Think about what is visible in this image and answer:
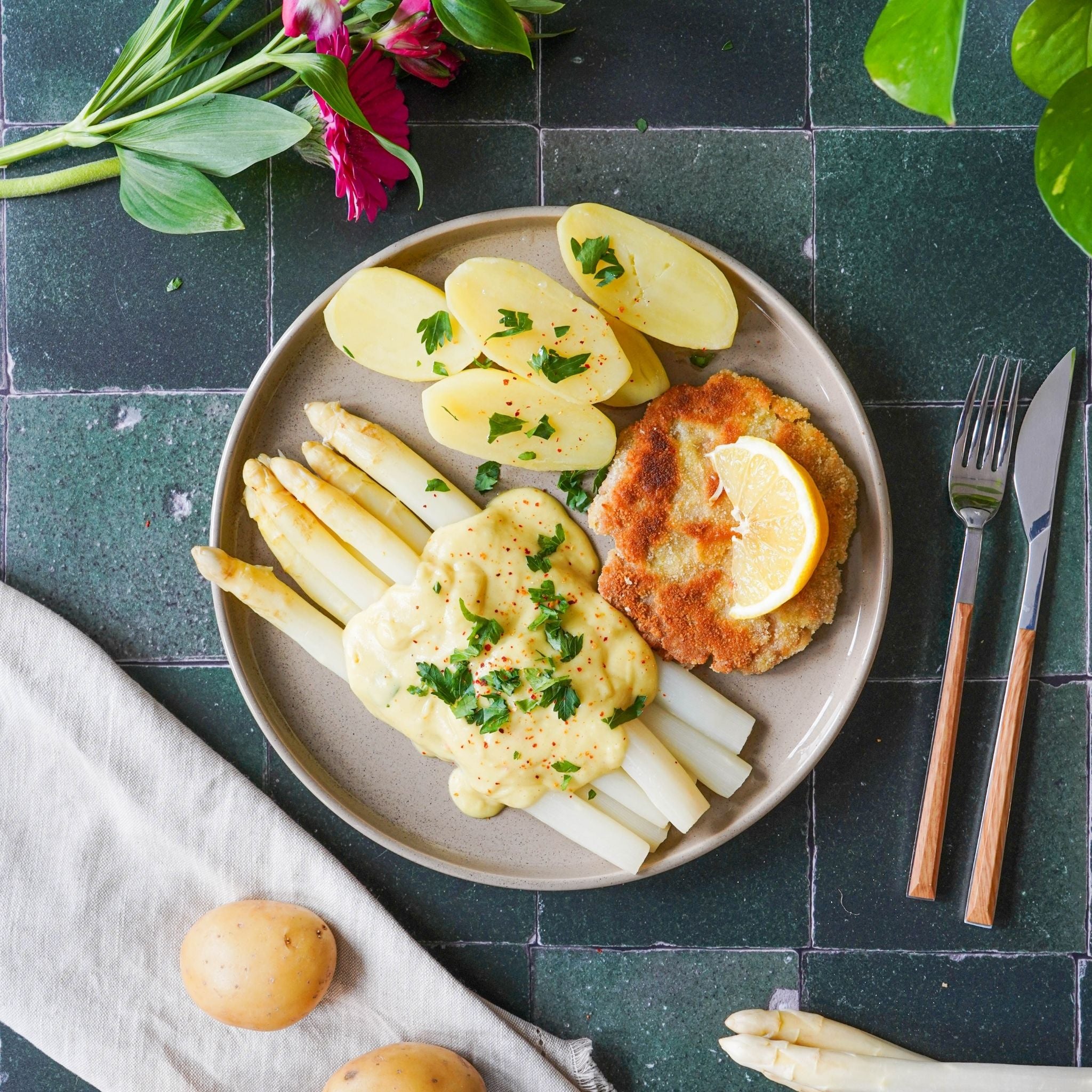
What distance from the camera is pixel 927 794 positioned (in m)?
2.33

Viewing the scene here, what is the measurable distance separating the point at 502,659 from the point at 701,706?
1.67 feet

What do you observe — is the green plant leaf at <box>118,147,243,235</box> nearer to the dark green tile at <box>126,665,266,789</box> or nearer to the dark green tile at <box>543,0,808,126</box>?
the dark green tile at <box>543,0,808,126</box>

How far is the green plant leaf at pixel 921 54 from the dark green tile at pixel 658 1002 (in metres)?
2.01

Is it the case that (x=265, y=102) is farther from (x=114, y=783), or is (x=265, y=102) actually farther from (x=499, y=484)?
(x=114, y=783)

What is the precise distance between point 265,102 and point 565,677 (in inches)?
58.4

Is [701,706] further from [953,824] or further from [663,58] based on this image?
[663,58]

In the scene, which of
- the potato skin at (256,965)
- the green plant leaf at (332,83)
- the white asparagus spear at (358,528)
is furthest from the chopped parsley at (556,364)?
the potato skin at (256,965)

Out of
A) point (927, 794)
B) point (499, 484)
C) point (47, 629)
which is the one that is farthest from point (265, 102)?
point (927, 794)

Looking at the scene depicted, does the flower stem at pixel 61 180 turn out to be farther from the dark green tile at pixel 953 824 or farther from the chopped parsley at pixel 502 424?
the dark green tile at pixel 953 824

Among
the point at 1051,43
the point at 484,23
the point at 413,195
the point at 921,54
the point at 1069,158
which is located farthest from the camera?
the point at 413,195

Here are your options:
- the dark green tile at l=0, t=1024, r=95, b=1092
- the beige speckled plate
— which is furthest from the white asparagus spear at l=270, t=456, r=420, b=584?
the dark green tile at l=0, t=1024, r=95, b=1092

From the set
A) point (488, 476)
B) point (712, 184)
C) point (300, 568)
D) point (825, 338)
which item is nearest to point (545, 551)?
point (488, 476)

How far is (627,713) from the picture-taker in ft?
7.22

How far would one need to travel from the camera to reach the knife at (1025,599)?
233 cm
